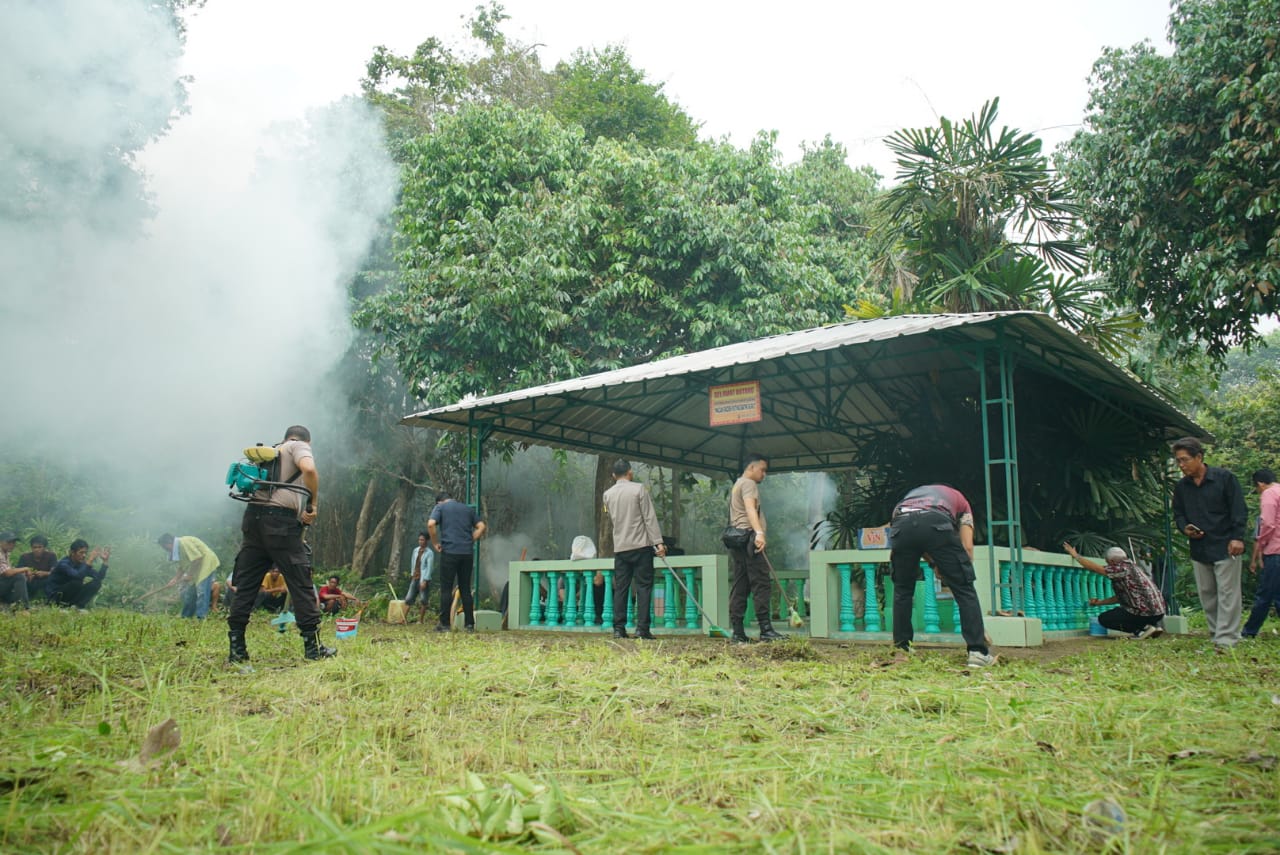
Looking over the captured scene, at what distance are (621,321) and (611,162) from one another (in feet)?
8.83

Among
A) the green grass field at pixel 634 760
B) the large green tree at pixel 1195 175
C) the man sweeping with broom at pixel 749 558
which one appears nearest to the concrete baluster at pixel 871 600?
the man sweeping with broom at pixel 749 558

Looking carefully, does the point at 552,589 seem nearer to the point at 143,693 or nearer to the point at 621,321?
the point at 621,321

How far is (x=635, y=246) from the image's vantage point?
49.5ft

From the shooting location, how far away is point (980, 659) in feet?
18.7

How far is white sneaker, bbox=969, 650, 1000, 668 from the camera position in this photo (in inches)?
220

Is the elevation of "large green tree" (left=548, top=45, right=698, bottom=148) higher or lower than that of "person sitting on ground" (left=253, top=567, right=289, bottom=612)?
higher

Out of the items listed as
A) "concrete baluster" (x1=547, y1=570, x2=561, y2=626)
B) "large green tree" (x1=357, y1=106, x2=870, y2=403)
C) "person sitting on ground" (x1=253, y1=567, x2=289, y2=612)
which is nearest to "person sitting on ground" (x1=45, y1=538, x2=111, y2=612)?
"person sitting on ground" (x1=253, y1=567, x2=289, y2=612)

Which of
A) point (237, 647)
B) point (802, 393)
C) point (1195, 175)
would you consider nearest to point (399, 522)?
point (802, 393)

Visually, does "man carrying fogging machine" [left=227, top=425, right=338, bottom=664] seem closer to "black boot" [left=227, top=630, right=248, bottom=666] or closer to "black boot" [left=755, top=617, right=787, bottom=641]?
"black boot" [left=227, top=630, right=248, bottom=666]

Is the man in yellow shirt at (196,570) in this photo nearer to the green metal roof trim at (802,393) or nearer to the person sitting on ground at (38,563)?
the person sitting on ground at (38,563)

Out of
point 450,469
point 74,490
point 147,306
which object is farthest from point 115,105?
point 450,469

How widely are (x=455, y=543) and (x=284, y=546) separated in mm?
3981

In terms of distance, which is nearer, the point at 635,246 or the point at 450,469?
the point at 635,246

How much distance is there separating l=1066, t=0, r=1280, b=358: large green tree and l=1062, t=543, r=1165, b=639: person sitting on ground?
4.81m
